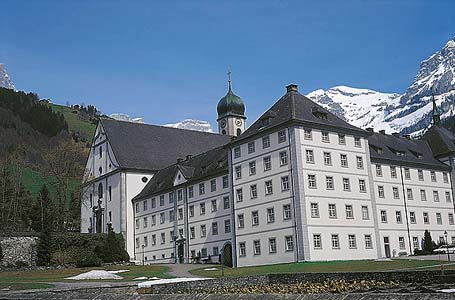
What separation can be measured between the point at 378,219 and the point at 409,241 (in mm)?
5068

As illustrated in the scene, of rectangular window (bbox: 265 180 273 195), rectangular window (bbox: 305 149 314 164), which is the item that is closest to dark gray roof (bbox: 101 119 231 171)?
rectangular window (bbox: 265 180 273 195)

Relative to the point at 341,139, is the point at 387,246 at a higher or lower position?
lower

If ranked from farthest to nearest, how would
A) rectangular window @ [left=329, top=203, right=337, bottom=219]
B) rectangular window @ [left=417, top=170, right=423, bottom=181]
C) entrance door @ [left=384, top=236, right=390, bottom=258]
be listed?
rectangular window @ [left=417, top=170, right=423, bottom=181], entrance door @ [left=384, top=236, right=390, bottom=258], rectangular window @ [left=329, top=203, right=337, bottom=219]

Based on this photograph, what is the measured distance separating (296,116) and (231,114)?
52309 mm

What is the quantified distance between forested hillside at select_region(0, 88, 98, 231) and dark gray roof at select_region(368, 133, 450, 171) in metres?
35.1

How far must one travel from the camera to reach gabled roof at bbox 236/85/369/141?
4912cm

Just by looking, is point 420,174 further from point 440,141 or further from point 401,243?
point 401,243

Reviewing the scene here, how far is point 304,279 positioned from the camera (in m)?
22.7

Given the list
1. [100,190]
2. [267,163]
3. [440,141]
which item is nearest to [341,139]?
[267,163]

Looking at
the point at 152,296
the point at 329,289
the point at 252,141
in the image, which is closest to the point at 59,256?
the point at 252,141

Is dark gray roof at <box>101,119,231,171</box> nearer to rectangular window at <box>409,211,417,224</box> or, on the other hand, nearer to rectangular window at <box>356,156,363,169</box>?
rectangular window at <box>356,156,363,169</box>

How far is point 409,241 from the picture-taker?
56.2m

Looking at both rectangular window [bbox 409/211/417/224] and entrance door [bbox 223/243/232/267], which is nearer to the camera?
entrance door [bbox 223/243/232/267]

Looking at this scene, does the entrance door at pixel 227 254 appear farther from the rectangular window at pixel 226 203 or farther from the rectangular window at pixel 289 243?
the rectangular window at pixel 289 243
